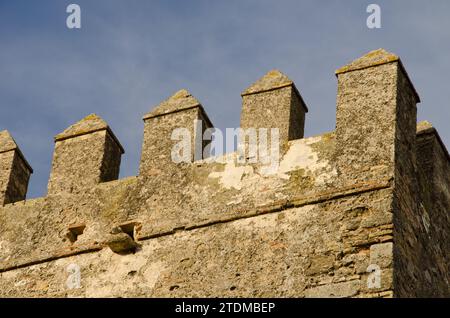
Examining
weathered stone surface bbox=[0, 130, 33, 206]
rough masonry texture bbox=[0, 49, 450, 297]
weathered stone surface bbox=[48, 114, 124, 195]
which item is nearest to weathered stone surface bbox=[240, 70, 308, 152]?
rough masonry texture bbox=[0, 49, 450, 297]

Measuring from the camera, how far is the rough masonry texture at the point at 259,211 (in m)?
11.1

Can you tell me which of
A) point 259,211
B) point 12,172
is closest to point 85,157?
point 12,172

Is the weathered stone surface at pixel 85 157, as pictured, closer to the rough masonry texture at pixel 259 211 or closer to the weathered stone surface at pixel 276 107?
the rough masonry texture at pixel 259 211

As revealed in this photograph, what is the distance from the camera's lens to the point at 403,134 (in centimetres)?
1166

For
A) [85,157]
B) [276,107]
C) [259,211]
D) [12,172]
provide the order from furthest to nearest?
[12,172] < [85,157] < [276,107] < [259,211]

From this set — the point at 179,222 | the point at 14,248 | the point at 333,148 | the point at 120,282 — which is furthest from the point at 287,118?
the point at 14,248

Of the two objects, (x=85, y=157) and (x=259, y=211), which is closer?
(x=259, y=211)

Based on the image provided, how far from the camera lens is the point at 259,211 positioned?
11.6m

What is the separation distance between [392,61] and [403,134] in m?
0.73

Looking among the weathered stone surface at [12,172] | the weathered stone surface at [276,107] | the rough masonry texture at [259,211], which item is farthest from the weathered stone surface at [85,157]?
the weathered stone surface at [276,107]

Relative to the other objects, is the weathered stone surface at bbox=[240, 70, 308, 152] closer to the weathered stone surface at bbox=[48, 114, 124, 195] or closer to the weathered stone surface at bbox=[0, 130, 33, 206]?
the weathered stone surface at bbox=[48, 114, 124, 195]

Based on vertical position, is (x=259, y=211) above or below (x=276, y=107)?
below

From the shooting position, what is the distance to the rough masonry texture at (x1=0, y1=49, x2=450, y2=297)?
436 inches

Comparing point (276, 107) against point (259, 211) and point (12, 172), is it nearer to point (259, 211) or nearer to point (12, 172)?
point (259, 211)
